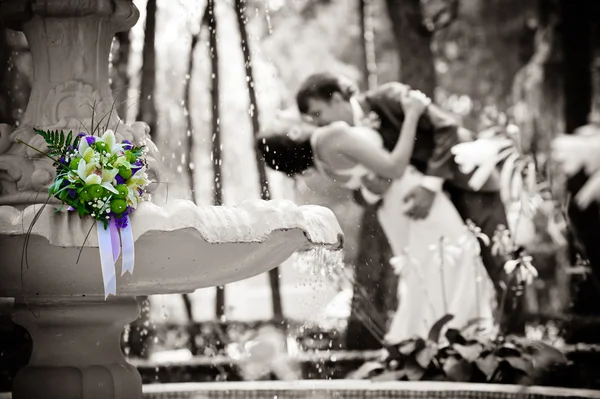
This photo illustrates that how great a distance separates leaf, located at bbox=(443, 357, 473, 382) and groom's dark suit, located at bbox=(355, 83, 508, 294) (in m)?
0.97

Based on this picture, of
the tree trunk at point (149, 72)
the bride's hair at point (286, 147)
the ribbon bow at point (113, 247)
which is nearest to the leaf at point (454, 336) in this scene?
the bride's hair at point (286, 147)

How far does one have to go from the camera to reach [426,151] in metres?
6.84

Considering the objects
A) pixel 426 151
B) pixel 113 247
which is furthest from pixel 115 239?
pixel 426 151

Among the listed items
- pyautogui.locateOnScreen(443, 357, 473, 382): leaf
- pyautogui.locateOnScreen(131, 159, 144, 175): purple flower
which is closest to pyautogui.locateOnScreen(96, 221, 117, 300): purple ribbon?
pyautogui.locateOnScreen(131, 159, 144, 175): purple flower

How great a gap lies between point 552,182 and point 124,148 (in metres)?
4.59

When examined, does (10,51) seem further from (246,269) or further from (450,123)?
(246,269)

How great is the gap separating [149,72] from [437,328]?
2661 millimetres

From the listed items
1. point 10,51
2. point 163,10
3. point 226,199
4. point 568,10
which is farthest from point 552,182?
point 10,51

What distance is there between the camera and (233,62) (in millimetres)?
7273

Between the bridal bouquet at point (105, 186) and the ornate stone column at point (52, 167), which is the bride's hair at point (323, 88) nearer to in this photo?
the ornate stone column at point (52, 167)

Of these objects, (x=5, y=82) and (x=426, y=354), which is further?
(x=5, y=82)

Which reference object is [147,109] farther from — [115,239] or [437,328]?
[115,239]

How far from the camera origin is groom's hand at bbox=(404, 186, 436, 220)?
6.82 metres

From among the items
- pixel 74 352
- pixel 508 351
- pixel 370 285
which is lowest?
pixel 508 351
